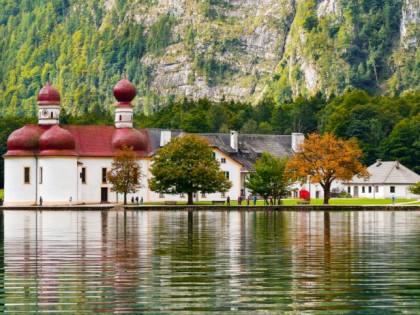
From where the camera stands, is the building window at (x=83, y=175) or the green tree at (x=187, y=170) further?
the building window at (x=83, y=175)

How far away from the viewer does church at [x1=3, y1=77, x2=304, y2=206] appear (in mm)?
123812

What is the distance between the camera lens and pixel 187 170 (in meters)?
115

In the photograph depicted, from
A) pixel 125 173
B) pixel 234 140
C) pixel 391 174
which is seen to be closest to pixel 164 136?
pixel 234 140

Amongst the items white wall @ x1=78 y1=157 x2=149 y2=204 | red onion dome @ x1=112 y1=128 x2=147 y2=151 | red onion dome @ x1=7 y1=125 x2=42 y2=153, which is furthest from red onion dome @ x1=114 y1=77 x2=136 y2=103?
red onion dome @ x1=7 y1=125 x2=42 y2=153

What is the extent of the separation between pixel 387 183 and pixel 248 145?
18816mm

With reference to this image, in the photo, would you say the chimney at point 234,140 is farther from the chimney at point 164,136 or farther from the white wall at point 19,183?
the white wall at point 19,183

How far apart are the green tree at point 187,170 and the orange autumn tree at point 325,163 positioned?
26.6 feet

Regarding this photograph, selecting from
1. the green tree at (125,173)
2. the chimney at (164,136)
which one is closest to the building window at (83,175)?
the green tree at (125,173)

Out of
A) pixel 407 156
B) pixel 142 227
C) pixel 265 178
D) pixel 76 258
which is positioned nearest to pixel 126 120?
pixel 265 178

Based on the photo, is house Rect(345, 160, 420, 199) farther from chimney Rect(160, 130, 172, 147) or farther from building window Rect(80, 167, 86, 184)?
building window Rect(80, 167, 86, 184)

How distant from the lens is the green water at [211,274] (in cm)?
2561

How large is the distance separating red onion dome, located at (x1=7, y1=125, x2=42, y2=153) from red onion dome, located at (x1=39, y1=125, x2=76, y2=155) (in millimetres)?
868

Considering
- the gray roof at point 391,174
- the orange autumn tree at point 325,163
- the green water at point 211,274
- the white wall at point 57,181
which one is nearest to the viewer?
the green water at point 211,274

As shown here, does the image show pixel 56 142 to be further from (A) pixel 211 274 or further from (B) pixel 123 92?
(A) pixel 211 274
